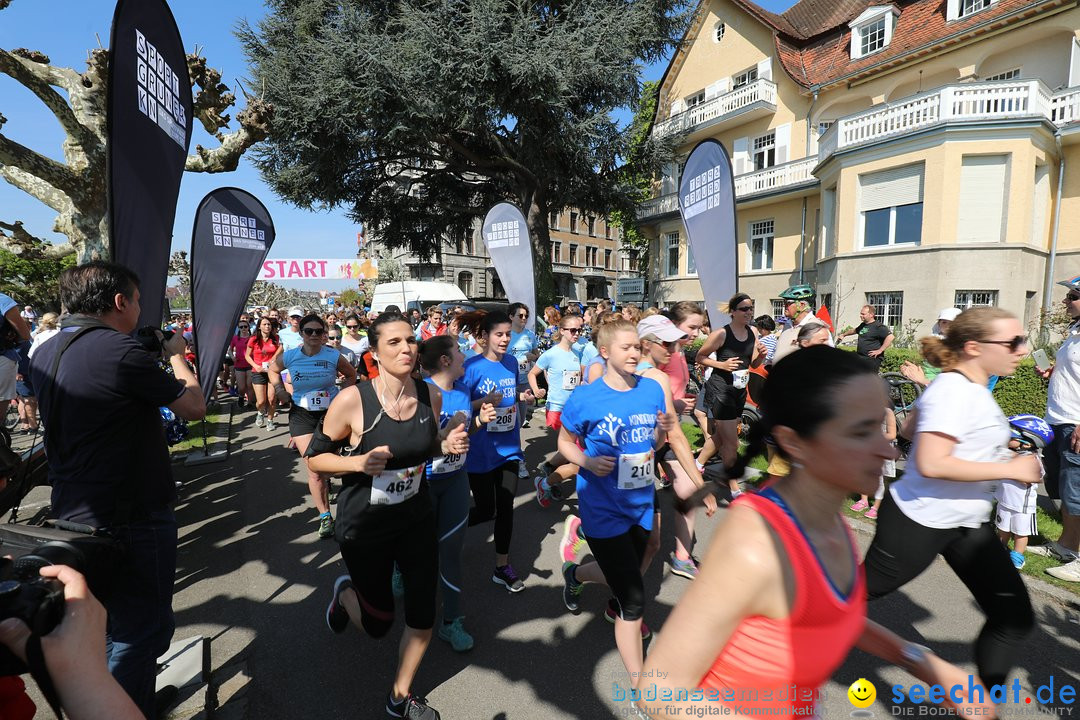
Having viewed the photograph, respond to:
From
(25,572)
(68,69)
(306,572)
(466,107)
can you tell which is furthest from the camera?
(466,107)

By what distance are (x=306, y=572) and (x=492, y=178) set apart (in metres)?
18.9

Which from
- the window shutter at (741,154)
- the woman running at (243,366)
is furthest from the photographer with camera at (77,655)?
the window shutter at (741,154)

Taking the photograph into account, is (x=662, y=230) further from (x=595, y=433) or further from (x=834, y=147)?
(x=595, y=433)

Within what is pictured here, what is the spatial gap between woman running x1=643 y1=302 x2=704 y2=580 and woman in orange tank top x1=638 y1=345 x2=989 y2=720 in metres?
1.81

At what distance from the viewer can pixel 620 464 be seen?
2.63 metres

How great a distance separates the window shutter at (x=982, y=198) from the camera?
45.2 feet

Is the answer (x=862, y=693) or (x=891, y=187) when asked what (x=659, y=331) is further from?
(x=891, y=187)

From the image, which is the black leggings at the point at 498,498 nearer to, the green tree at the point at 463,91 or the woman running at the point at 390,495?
the woman running at the point at 390,495

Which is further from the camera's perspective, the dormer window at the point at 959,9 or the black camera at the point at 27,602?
the dormer window at the point at 959,9

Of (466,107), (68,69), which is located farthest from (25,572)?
(466,107)

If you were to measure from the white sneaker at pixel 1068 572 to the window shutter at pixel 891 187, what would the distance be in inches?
573

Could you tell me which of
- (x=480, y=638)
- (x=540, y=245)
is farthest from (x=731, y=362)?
(x=540, y=245)

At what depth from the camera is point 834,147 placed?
16.7m

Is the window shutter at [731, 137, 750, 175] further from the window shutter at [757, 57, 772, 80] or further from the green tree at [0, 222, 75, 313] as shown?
the green tree at [0, 222, 75, 313]
